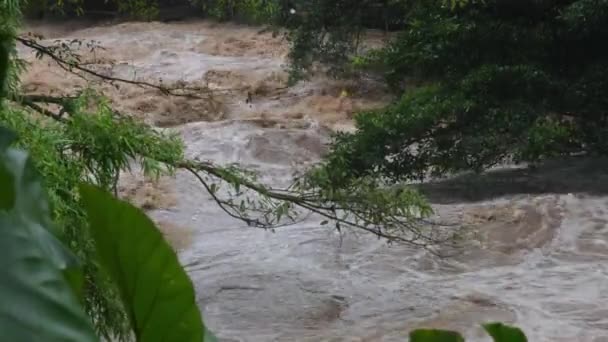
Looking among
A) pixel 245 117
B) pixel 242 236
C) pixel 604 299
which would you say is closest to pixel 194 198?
pixel 242 236

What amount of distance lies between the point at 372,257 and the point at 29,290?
2936 mm

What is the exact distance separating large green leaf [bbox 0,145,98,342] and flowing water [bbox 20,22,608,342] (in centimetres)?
233

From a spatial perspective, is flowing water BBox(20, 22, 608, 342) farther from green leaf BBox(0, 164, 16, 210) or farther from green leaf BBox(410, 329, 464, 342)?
green leaf BBox(0, 164, 16, 210)

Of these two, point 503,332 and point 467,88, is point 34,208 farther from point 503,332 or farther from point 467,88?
point 467,88

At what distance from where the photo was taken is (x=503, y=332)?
1.47 feet

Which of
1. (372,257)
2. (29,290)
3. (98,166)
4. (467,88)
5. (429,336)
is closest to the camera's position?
(29,290)

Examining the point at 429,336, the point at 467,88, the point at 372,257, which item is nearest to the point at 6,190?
the point at 429,336

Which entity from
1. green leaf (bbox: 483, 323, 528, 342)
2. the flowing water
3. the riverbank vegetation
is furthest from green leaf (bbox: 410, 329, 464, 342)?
the riverbank vegetation

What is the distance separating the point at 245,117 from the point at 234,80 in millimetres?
369

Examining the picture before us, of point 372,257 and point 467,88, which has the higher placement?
point 467,88

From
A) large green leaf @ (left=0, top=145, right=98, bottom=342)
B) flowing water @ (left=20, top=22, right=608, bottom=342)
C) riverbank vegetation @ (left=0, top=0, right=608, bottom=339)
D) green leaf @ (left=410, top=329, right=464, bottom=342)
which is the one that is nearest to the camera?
large green leaf @ (left=0, top=145, right=98, bottom=342)

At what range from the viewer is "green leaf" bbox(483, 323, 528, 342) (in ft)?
1.46

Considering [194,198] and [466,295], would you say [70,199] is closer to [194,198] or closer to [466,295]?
[466,295]

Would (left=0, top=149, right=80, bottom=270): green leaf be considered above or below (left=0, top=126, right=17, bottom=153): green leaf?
below
